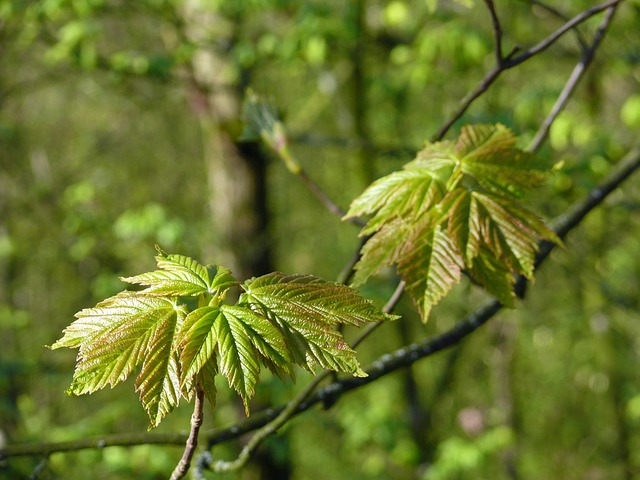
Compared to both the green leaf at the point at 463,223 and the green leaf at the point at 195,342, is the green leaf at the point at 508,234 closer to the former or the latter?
the green leaf at the point at 463,223

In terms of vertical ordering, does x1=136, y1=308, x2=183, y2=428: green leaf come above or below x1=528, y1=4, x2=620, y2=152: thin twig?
below

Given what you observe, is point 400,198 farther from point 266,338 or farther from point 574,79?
point 574,79

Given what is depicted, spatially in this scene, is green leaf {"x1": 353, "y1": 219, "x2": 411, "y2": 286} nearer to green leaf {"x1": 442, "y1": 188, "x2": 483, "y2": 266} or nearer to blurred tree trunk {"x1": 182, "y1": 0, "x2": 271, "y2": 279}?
green leaf {"x1": 442, "y1": 188, "x2": 483, "y2": 266}

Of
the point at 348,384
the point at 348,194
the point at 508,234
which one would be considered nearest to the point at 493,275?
the point at 508,234

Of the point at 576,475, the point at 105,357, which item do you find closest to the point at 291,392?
the point at 105,357

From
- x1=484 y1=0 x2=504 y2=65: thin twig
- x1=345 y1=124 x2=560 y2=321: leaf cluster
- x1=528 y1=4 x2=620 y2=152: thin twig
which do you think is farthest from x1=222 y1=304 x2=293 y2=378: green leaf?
x1=528 y1=4 x2=620 y2=152: thin twig
